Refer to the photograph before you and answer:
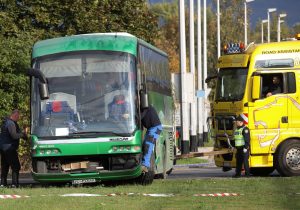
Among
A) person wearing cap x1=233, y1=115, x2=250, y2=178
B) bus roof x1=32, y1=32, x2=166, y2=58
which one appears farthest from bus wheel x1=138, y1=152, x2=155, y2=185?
person wearing cap x1=233, y1=115, x2=250, y2=178

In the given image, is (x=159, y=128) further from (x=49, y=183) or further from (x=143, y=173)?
(x=49, y=183)

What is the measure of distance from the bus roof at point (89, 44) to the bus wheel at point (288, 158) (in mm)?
5298

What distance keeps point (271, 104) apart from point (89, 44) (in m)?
5.62

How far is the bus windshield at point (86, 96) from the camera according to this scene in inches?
839

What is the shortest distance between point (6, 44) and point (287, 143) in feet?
40.1

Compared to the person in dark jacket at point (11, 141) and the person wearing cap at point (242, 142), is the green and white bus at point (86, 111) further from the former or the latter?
the person wearing cap at point (242, 142)

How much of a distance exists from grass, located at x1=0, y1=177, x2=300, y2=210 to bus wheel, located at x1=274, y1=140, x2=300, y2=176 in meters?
2.26

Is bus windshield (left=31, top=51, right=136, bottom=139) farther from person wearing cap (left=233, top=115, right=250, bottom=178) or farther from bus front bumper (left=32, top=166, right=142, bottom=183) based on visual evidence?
person wearing cap (left=233, top=115, right=250, bottom=178)

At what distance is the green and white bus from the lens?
835 inches

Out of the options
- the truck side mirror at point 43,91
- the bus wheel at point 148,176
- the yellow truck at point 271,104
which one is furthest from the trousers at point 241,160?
the truck side mirror at point 43,91

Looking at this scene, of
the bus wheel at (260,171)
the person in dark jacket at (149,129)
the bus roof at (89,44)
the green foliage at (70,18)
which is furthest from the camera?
the green foliage at (70,18)

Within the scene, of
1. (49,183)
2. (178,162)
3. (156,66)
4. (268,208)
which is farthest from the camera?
(178,162)

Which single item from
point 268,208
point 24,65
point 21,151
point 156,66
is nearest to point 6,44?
point 24,65

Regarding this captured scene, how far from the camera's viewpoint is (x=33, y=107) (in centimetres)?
2170
